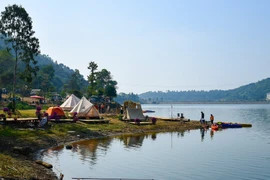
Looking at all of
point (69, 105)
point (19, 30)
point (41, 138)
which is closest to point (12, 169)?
point (41, 138)

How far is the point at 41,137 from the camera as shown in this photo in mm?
39656

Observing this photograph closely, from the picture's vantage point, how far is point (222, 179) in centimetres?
2630

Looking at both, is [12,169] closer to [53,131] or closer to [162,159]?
[162,159]

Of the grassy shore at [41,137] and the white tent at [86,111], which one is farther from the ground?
the white tent at [86,111]

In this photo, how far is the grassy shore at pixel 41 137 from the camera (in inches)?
907

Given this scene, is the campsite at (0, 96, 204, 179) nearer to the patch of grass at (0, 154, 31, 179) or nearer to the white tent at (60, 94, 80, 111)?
the patch of grass at (0, 154, 31, 179)

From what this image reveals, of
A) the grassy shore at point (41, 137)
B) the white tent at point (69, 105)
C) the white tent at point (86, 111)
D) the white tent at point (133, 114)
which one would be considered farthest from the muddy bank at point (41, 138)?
the white tent at point (69, 105)

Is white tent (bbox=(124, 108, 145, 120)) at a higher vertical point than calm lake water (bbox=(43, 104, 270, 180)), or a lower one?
higher

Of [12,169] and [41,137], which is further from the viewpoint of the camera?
[41,137]

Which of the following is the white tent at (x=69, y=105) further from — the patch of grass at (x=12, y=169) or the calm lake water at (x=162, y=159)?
the patch of grass at (x=12, y=169)

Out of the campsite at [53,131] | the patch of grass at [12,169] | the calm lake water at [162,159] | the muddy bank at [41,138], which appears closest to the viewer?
the patch of grass at [12,169]

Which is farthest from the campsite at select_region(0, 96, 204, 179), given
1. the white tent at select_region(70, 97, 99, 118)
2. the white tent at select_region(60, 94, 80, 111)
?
the white tent at select_region(60, 94, 80, 111)

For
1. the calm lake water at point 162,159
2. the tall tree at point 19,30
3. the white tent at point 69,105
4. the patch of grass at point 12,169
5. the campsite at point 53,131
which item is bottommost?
the calm lake water at point 162,159

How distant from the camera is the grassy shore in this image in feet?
75.6
